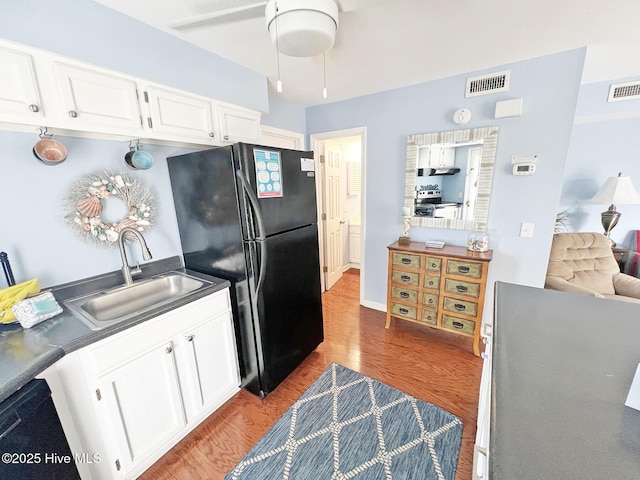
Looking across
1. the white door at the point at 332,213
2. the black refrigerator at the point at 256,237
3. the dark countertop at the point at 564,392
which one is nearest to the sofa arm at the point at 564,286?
the dark countertop at the point at 564,392

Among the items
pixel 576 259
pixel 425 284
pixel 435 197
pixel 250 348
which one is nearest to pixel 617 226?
pixel 576 259

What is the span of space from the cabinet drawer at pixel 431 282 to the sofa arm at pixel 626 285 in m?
1.62

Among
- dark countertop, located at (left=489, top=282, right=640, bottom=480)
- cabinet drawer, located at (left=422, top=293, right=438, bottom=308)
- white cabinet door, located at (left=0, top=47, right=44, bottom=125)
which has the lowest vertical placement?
cabinet drawer, located at (left=422, top=293, right=438, bottom=308)

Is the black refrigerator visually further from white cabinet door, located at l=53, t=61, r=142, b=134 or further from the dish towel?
the dish towel

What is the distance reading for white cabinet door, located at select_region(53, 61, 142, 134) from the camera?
1.17 metres

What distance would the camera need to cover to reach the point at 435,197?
255 centimetres

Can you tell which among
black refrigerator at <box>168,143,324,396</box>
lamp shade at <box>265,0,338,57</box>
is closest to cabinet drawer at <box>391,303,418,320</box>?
black refrigerator at <box>168,143,324,396</box>

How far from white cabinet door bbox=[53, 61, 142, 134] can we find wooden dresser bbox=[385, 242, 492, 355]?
86.4 inches

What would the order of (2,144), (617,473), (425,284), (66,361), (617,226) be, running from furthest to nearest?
(617,226), (425,284), (2,144), (66,361), (617,473)

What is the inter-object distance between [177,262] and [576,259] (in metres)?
3.54

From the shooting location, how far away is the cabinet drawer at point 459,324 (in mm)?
2219

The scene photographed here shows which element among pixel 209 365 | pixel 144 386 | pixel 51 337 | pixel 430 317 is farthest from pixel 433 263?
pixel 51 337

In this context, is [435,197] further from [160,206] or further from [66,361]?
[66,361]

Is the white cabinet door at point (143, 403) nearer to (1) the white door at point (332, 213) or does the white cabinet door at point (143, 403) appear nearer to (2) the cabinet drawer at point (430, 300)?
(2) the cabinet drawer at point (430, 300)
